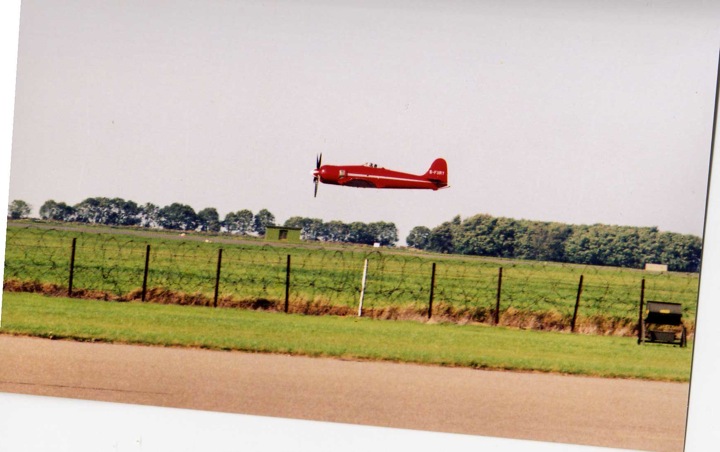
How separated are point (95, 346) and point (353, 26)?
4.84 metres

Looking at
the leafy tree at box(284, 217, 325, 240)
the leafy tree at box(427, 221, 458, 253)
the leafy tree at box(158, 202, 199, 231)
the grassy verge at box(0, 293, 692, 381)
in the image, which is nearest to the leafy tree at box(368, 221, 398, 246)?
the leafy tree at box(427, 221, 458, 253)

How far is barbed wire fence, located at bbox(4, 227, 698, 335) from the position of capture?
11148 millimetres

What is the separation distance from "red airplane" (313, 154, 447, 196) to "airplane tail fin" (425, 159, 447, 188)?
3 centimetres

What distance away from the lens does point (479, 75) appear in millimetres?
11070

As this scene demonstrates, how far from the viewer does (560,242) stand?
11047mm

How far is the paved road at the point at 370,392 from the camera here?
10.4m

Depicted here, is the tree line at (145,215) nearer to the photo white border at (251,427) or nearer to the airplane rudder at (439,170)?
the airplane rudder at (439,170)

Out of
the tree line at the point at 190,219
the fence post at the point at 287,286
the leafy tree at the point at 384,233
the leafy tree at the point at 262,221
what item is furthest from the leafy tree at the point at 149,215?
the leafy tree at the point at 384,233

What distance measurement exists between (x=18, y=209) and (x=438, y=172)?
5.07m

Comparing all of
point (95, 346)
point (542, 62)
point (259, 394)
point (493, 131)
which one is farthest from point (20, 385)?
point (542, 62)

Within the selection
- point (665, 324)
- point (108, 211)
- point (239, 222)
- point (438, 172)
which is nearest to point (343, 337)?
point (239, 222)

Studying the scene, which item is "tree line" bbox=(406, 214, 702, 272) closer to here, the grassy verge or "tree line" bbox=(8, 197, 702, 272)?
"tree line" bbox=(8, 197, 702, 272)

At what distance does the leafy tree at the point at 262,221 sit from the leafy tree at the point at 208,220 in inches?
18.4

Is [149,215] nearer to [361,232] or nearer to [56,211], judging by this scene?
[56,211]
